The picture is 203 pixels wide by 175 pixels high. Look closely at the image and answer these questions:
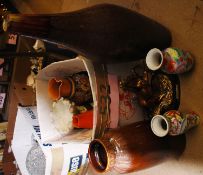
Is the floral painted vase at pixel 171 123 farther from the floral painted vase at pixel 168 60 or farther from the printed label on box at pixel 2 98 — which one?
the printed label on box at pixel 2 98

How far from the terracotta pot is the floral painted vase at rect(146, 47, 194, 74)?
0.90 feet

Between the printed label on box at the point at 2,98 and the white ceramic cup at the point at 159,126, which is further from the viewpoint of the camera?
the printed label on box at the point at 2,98

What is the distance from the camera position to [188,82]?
2.96 feet

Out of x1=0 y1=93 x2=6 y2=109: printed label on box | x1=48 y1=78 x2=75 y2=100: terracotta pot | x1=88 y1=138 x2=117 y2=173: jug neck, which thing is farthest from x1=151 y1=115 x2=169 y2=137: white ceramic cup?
x1=0 y1=93 x2=6 y2=109: printed label on box

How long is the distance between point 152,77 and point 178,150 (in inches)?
9.0

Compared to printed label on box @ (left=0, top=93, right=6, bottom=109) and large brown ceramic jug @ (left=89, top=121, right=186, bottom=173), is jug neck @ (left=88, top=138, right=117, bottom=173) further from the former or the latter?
printed label on box @ (left=0, top=93, right=6, bottom=109)

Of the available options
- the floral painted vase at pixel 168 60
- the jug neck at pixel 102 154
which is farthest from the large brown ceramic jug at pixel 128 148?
the floral painted vase at pixel 168 60

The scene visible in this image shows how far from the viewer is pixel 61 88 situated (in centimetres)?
96

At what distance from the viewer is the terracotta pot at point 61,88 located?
97cm

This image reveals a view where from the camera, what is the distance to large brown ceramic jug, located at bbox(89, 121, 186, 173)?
0.80m

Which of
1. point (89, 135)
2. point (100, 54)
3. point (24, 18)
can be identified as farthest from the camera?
point (89, 135)

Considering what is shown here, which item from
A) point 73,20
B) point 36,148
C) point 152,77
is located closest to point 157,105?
point 152,77

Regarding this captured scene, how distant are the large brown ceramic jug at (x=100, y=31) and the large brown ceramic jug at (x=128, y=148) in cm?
22

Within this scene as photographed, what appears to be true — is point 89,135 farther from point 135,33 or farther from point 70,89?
point 135,33
